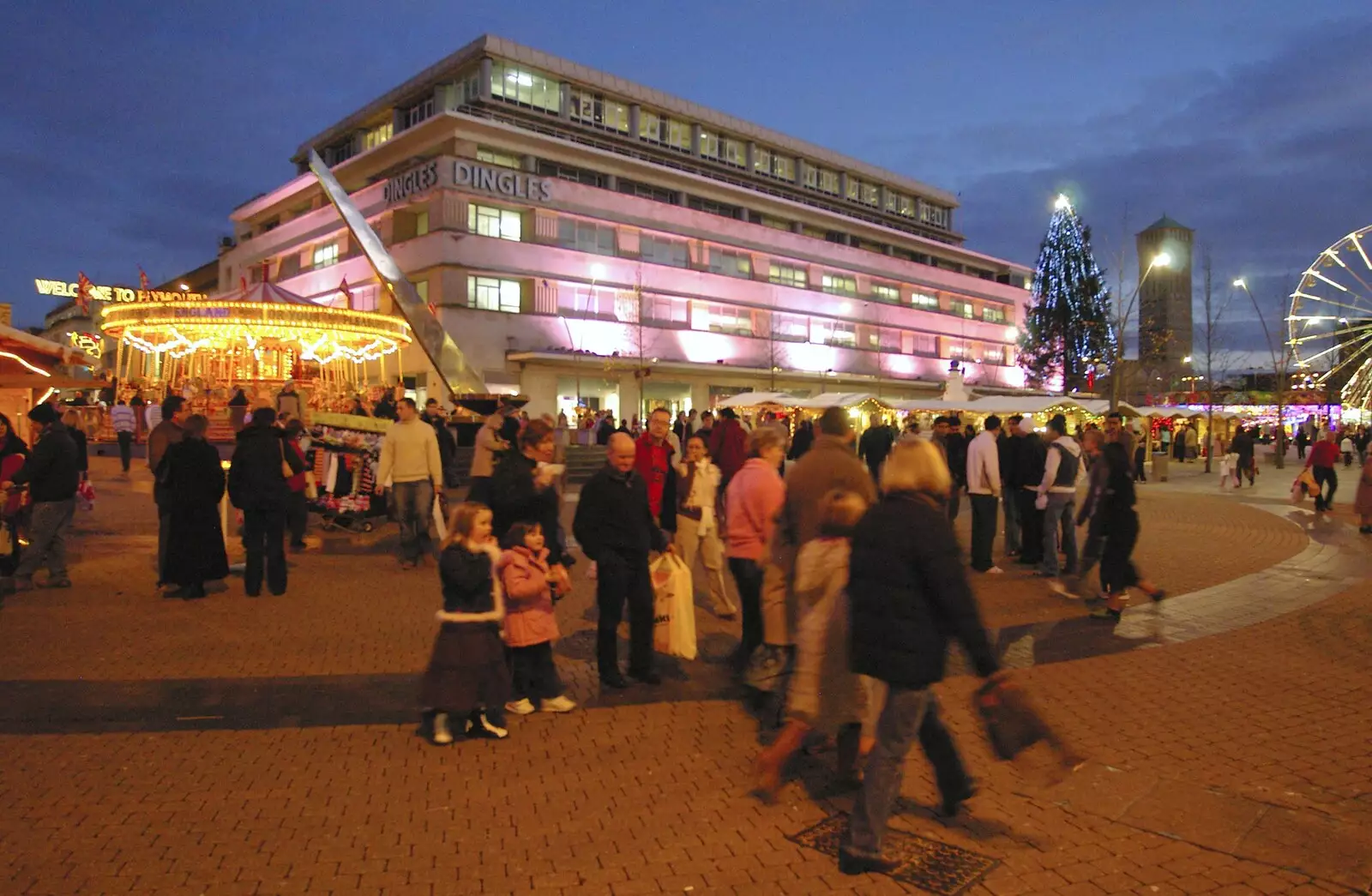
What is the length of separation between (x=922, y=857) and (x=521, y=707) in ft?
8.51

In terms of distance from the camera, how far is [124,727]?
5055 millimetres

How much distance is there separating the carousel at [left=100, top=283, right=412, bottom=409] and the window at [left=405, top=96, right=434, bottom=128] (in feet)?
68.1

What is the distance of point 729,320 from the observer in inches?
1950

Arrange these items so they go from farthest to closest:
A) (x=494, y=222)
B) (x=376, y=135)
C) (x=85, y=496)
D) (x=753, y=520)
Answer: (x=376, y=135), (x=494, y=222), (x=85, y=496), (x=753, y=520)

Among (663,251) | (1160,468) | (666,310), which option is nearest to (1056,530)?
(1160,468)

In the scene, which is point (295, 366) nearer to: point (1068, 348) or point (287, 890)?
point (287, 890)

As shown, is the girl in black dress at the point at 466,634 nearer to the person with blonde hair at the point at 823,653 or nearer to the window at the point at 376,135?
the person with blonde hair at the point at 823,653

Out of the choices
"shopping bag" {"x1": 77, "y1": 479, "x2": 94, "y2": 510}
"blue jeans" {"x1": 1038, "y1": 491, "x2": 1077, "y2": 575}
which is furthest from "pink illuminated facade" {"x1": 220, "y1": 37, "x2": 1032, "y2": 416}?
"blue jeans" {"x1": 1038, "y1": 491, "x2": 1077, "y2": 575}

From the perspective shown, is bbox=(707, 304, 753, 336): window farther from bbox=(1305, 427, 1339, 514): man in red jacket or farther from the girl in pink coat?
the girl in pink coat

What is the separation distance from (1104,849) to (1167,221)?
298 feet

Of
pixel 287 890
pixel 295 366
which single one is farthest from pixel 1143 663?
pixel 295 366

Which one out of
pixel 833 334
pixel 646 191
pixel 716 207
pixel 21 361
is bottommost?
pixel 21 361

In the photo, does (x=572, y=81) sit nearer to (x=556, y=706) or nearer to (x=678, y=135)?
(x=678, y=135)

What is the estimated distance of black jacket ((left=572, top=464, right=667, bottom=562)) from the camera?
5680mm
